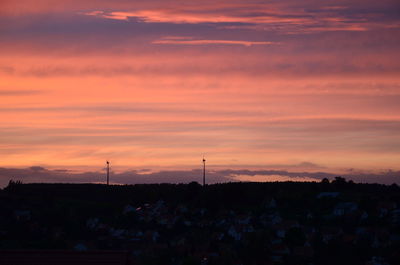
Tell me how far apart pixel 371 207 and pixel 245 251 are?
22.7 meters

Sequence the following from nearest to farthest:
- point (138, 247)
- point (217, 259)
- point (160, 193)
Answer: point (217, 259), point (138, 247), point (160, 193)

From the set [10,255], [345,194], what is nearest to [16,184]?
[345,194]


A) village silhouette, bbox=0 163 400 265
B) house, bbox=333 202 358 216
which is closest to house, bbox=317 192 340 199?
village silhouette, bbox=0 163 400 265

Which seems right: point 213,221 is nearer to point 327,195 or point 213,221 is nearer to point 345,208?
point 345,208

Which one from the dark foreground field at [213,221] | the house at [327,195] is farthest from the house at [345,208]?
the house at [327,195]

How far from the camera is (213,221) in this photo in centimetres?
7225

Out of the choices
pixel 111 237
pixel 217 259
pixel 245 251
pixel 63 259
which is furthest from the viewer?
pixel 111 237

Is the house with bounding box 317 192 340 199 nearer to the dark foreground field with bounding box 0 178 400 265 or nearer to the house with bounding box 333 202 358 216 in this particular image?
the dark foreground field with bounding box 0 178 400 265

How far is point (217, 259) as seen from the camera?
49781 mm

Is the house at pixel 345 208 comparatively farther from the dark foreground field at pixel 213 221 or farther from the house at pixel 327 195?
the house at pixel 327 195

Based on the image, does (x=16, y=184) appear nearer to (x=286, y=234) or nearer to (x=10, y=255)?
(x=286, y=234)

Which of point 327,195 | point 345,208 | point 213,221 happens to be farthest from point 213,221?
point 327,195

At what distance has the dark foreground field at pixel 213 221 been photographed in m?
54.8

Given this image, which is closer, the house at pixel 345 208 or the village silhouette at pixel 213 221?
the village silhouette at pixel 213 221
